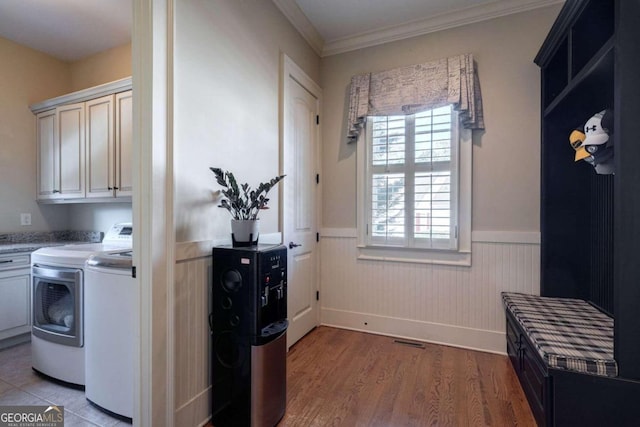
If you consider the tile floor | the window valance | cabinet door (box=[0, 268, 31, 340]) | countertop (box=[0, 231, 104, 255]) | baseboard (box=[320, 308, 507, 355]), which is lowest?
the tile floor

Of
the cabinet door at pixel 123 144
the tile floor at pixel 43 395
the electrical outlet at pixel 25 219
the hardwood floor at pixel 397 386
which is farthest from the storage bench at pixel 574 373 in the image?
the electrical outlet at pixel 25 219

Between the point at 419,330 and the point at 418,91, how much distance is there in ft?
7.42

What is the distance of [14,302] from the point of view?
2.69m

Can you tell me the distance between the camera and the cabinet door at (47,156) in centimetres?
308

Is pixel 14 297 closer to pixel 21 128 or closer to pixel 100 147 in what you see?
pixel 100 147

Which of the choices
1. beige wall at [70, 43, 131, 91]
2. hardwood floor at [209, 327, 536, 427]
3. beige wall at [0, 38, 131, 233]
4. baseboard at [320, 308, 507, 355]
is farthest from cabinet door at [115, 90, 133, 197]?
baseboard at [320, 308, 507, 355]

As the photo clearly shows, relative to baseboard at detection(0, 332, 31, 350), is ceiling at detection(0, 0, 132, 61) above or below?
above

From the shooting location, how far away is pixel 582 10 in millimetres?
1677

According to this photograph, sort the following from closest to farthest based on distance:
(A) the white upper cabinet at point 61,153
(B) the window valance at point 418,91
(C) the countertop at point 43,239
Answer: (B) the window valance at point 418,91 < (C) the countertop at point 43,239 < (A) the white upper cabinet at point 61,153

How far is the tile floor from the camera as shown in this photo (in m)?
1.74

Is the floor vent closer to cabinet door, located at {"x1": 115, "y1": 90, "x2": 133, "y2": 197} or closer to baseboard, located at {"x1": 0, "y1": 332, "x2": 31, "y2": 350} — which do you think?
cabinet door, located at {"x1": 115, "y1": 90, "x2": 133, "y2": 197}

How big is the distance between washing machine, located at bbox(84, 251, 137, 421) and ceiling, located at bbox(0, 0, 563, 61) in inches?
87.7

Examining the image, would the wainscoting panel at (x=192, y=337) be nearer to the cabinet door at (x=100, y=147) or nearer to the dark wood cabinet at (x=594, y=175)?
the cabinet door at (x=100, y=147)

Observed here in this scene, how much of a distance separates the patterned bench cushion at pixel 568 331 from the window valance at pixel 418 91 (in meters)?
1.52
